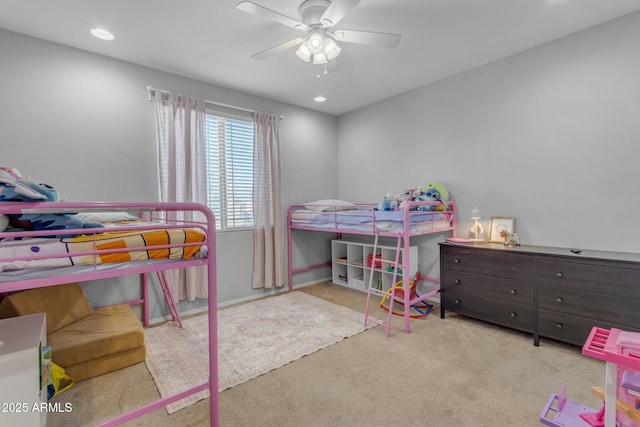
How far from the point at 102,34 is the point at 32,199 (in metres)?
2.02

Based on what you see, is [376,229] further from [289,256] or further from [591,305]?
[591,305]

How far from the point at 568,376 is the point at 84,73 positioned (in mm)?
4664

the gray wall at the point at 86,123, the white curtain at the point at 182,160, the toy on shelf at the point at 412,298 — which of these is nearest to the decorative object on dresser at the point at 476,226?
the toy on shelf at the point at 412,298

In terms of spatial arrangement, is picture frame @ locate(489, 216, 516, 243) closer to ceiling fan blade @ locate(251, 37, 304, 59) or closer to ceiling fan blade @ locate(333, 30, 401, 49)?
ceiling fan blade @ locate(333, 30, 401, 49)

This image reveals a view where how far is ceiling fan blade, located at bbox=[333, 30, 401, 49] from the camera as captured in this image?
6.72ft


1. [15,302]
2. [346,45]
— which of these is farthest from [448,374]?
[15,302]

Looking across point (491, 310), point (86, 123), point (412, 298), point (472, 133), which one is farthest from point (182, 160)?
point (491, 310)

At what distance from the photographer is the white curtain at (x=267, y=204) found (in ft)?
12.6

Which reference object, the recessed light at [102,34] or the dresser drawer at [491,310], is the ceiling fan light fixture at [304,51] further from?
the dresser drawer at [491,310]

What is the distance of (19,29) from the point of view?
238 cm

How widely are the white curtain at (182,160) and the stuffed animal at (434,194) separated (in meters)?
2.53

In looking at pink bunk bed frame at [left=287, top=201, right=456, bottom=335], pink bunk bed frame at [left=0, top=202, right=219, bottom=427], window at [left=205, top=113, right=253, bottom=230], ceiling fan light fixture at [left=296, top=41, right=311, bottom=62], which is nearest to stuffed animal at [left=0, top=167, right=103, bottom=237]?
pink bunk bed frame at [left=0, top=202, right=219, bottom=427]

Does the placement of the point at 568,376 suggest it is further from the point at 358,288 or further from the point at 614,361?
the point at 358,288

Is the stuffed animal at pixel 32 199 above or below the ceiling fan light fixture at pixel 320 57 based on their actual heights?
below
